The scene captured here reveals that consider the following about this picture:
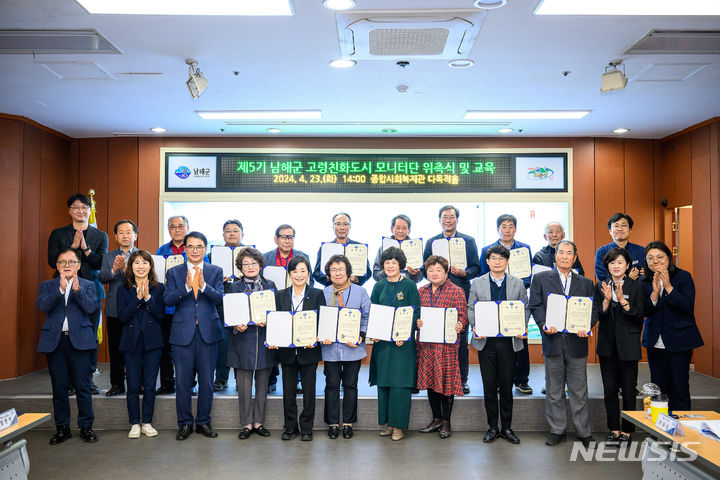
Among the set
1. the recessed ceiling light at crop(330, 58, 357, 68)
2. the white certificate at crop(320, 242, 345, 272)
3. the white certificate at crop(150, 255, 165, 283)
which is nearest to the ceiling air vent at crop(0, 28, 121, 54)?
the recessed ceiling light at crop(330, 58, 357, 68)

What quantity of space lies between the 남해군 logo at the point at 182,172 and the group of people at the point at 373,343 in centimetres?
265

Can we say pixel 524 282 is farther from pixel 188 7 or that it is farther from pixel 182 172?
pixel 182 172

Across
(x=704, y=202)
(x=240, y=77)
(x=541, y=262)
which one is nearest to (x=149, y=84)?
(x=240, y=77)

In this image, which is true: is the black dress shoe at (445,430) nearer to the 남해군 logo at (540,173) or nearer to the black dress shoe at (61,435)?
the black dress shoe at (61,435)

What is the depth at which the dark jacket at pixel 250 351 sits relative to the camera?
456 cm

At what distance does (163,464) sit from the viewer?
4.14 metres

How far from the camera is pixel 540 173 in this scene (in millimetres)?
7133

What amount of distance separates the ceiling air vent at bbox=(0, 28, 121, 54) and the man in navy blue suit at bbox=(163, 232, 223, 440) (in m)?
1.61

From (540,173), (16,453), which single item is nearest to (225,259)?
(16,453)

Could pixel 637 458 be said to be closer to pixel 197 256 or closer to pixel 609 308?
pixel 609 308

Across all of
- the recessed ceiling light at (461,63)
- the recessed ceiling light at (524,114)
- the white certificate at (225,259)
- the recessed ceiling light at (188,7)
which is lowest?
the white certificate at (225,259)

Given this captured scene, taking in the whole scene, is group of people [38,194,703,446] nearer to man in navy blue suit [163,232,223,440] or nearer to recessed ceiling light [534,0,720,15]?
man in navy blue suit [163,232,223,440]

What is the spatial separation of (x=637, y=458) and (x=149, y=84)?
17.2 feet

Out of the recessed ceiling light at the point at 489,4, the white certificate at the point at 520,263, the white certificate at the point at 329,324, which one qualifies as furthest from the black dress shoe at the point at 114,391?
the recessed ceiling light at the point at 489,4
